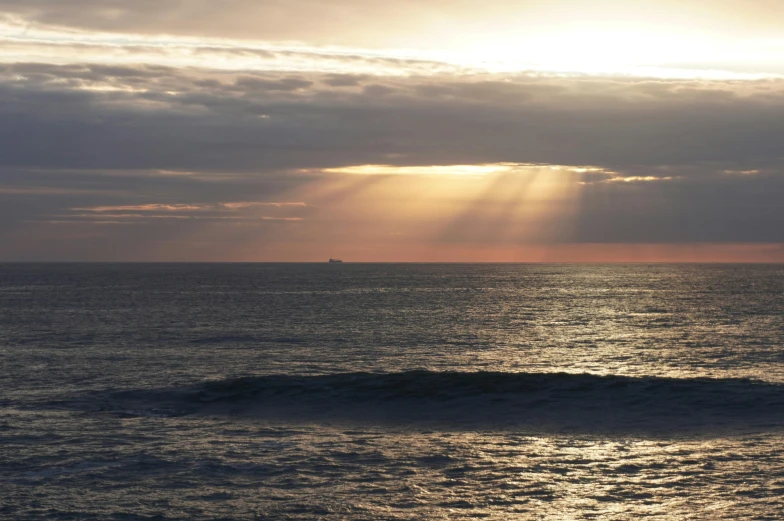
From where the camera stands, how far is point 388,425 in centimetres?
3316

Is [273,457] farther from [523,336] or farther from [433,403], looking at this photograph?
[523,336]

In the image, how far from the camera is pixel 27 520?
19938 mm

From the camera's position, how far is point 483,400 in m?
38.7

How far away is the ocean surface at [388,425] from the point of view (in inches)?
849

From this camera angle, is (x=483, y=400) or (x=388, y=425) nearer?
(x=388, y=425)

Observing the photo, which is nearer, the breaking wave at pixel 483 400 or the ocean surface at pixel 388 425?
the ocean surface at pixel 388 425

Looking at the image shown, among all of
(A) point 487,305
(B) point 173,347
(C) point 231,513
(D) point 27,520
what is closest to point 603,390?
(C) point 231,513

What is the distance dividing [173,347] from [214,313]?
3529cm

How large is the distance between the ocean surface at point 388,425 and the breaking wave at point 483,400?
0.18 meters

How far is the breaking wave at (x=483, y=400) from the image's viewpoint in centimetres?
3403

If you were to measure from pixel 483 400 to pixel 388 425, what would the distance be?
7.19 metres

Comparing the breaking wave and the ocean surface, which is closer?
the ocean surface

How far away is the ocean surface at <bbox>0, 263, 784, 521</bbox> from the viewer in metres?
21.6

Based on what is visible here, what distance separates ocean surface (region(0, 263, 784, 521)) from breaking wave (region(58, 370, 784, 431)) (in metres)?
0.18
